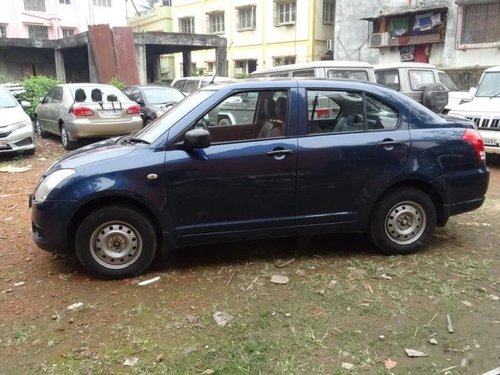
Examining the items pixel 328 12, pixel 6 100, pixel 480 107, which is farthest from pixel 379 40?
pixel 6 100

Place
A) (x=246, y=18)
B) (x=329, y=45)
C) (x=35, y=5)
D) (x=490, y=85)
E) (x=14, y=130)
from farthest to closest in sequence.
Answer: (x=35, y=5) → (x=246, y=18) → (x=329, y=45) → (x=490, y=85) → (x=14, y=130)

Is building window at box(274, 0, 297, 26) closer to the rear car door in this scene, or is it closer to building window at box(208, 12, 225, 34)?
building window at box(208, 12, 225, 34)

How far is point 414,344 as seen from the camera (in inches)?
123

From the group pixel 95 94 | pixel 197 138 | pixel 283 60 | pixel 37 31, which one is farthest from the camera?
pixel 37 31

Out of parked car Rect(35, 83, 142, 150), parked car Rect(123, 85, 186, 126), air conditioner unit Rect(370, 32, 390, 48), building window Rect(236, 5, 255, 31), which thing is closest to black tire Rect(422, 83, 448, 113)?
parked car Rect(123, 85, 186, 126)

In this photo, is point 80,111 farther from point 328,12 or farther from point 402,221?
point 328,12

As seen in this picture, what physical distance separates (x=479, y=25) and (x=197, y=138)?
20533 millimetres

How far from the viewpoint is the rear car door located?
422cm

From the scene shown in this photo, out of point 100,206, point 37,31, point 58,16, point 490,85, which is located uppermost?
point 58,16

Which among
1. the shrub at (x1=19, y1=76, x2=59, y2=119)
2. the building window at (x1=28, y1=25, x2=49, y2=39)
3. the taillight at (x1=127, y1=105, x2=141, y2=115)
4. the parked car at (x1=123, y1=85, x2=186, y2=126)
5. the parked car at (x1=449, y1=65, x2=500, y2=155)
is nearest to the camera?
the parked car at (x1=449, y1=65, x2=500, y2=155)

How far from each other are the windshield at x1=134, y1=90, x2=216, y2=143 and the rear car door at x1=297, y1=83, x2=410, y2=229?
925mm

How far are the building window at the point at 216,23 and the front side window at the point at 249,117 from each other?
109 ft

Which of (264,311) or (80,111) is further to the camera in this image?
(80,111)

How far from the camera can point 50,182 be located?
3951 mm
